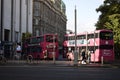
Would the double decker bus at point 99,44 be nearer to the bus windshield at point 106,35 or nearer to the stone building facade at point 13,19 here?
the bus windshield at point 106,35

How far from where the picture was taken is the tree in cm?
6438

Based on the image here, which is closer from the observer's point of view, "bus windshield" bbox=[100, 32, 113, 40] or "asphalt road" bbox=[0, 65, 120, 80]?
"asphalt road" bbox=[0, 65, 120, 80]

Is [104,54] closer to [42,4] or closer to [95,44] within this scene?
[95,44]

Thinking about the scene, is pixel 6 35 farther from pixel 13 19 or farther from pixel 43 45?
pixel 43 45

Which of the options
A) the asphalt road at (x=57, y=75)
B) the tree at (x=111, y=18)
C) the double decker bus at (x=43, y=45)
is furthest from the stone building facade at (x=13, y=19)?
the asphalt road at (x=57, y=75)

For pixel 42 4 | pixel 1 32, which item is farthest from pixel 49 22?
pixel 1 32

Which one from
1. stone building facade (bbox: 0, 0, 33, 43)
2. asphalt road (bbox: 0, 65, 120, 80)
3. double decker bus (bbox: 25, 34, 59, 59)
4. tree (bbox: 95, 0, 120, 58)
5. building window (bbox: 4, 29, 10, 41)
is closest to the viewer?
asphalt road (bbox: 0, 65, 120, 80)

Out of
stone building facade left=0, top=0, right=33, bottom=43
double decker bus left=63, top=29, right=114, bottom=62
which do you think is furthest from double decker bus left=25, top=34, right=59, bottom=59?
stone building facade left=0, top=0, right=33, bottom=43

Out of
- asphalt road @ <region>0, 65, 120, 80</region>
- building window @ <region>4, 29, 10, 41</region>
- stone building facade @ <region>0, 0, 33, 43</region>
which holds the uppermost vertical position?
stone building facade @ <region>0, 0, 33, 43</region>

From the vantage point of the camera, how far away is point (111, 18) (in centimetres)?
6519

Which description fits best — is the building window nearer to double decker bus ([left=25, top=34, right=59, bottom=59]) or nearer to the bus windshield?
double decker bus ([left=25, top=34, right=59, bottom=59])

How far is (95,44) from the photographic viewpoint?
164 feet

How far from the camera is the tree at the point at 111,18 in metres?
64.4

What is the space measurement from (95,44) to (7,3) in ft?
120
